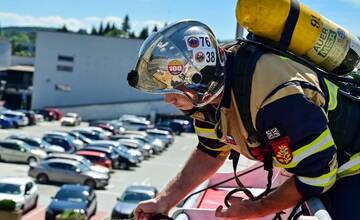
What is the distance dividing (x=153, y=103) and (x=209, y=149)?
2107 inches

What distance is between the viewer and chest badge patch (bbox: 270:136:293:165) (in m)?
2.02

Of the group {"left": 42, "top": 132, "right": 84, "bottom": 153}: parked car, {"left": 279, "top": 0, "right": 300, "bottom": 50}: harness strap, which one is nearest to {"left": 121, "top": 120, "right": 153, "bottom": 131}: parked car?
{"left": 42, "top": 132, "right": 84, "bottom": 153}: parked car

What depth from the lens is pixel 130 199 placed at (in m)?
19.7

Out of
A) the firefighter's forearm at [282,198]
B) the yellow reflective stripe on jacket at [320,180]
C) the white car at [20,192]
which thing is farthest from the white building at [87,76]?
the yellow reflective stripe on jacket at [320,180]

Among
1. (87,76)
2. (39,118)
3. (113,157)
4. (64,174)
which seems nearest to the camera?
(64,174)

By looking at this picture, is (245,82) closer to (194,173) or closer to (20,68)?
(194,173)

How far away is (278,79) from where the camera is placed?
2.07 meters

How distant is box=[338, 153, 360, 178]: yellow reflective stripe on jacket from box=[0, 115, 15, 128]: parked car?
42.4m

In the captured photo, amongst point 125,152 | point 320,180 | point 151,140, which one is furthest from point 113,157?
point 320,180

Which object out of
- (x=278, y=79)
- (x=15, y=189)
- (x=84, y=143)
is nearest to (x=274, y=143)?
(x=278, y=79)

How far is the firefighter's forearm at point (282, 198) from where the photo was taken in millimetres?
2129

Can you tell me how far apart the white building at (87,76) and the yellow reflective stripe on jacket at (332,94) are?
53.6 meters

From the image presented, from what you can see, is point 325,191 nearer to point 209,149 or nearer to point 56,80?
point 209,149

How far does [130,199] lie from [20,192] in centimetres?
346
